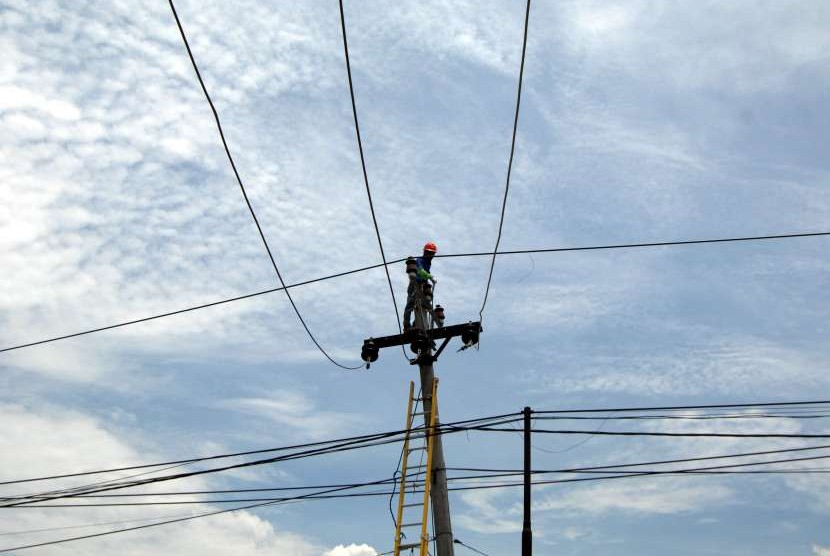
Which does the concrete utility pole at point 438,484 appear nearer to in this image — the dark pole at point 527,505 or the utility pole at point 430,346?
the utility pole at point 430,346

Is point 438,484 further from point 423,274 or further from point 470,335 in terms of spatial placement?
point 423,274

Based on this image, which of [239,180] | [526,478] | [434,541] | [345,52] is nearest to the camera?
[345,52]

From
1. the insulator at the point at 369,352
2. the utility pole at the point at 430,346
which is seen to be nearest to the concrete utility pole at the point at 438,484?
the utility pole at the point at 430,346

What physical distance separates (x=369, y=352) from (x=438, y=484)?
312cm

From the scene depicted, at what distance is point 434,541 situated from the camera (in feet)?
39.8

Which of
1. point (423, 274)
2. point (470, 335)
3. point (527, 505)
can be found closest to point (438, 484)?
point (527, 505)

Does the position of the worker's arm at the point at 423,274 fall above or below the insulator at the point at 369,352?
above

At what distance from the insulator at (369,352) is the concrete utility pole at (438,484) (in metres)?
1.14

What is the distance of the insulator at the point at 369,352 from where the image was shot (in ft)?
48.2

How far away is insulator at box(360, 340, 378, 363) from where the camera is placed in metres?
14.7

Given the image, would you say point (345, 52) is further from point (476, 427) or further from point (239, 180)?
point (476, 427)

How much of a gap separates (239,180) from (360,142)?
6.49ft

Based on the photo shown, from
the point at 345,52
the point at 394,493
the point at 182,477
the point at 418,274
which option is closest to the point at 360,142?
the point at 345,52

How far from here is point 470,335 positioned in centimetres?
1418
